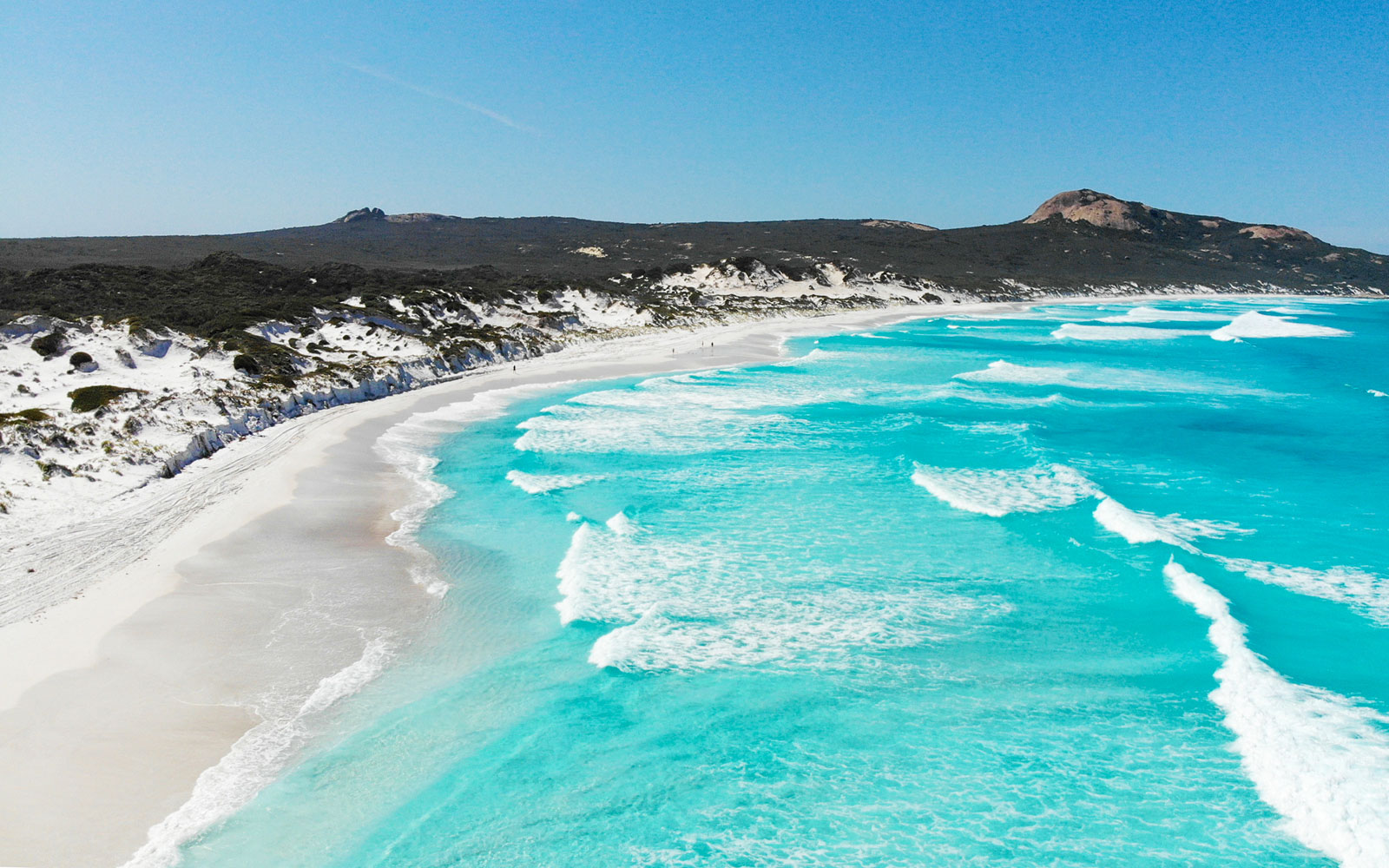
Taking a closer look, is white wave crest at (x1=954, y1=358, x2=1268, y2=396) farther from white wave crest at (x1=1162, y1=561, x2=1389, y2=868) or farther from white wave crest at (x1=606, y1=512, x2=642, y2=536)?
white wave crest at (x1=1162, y1=561, x2=1389, y2=868)

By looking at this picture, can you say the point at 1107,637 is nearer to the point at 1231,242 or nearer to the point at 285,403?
the point at 285,403

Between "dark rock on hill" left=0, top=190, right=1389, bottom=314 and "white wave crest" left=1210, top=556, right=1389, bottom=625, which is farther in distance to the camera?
"dark rock on hill" left=0, top=190, right=1389, bottom=314

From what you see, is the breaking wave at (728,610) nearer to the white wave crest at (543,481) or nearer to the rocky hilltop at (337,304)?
the white wave crest at (543,481)

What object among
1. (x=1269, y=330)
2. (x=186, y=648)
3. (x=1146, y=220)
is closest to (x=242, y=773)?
(x=186, y=648)

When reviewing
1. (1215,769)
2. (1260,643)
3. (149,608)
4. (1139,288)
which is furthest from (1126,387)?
(1139,288)

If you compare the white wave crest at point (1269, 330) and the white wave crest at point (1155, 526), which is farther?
the white wave crest at point (1269, 330)

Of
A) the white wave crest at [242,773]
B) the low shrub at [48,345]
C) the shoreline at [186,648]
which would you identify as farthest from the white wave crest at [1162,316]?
the white wave crest at [242,773]

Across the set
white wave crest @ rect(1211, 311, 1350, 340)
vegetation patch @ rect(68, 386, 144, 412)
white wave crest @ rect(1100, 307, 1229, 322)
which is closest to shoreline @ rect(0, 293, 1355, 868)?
vegetation patch @ rect(68, 386, 144, 412)
